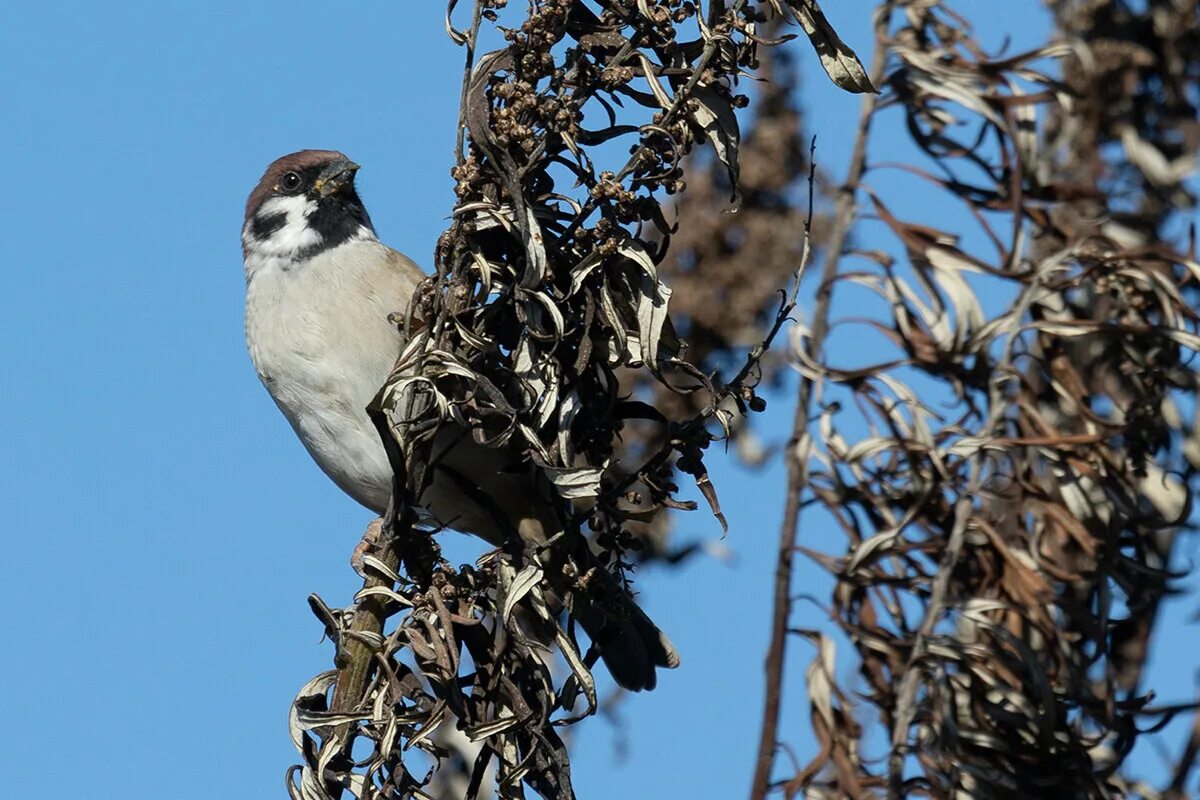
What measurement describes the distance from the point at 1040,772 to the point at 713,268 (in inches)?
90.2

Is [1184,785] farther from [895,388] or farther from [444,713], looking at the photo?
[444,713]

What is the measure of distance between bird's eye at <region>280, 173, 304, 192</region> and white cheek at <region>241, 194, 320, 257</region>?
0.13 feet

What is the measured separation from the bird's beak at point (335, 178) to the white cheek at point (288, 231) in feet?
0.19

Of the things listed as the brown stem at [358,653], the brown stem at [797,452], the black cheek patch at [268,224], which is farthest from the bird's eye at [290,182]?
the brown stem at [358,653]

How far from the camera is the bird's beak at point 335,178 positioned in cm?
526

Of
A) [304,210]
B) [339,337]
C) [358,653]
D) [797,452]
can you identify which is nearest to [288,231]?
[304,210]

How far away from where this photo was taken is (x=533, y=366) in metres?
2.71

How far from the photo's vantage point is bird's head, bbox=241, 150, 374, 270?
16.8 feet

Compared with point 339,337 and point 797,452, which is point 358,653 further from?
point 339,337

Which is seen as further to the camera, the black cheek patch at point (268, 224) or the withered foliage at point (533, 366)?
the black cheek patch at point (268, 224)

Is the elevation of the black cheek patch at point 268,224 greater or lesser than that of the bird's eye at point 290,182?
lesser

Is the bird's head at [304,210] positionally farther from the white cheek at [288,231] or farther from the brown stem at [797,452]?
the brown stem at [797,452]

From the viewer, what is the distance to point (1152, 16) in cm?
475

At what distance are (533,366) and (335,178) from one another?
9.19 feet
